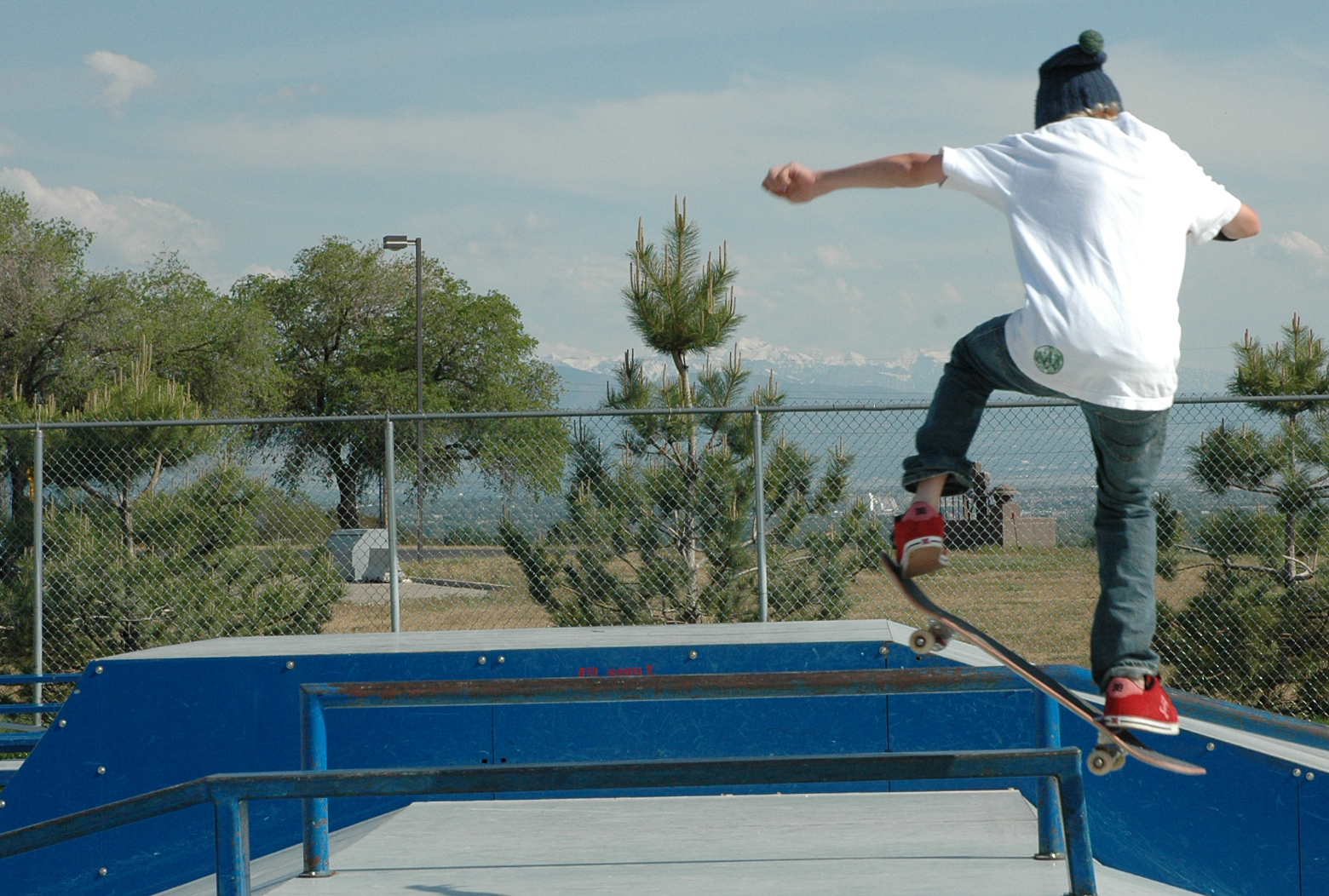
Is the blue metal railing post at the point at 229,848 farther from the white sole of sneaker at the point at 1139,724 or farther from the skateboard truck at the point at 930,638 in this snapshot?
the white sole of sneaker at the point at 1139,724

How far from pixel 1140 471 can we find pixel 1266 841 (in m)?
1.63

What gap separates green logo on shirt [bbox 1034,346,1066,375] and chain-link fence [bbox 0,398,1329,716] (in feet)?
17.0

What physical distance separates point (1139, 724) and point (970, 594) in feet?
23.3

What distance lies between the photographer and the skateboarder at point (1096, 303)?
247 centimetres

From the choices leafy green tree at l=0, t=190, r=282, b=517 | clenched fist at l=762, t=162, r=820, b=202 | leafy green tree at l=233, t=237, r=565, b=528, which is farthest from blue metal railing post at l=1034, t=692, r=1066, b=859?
leafy green tree at l=233, t=237, r=565, b=528

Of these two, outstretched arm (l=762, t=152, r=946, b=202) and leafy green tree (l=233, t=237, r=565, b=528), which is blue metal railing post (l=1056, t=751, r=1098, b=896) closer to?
outstretched arm (l=762, t=152, r=946, b=202)

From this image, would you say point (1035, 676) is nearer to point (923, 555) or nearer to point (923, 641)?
point (923, 641)

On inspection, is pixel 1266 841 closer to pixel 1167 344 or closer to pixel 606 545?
pixel 1167 344

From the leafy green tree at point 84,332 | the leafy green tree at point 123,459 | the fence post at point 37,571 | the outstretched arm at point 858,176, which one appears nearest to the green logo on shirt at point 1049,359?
the outstretched arm at point 858,176

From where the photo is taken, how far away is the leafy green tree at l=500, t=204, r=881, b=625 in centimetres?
877

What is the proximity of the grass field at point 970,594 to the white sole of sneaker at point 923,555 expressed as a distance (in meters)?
6.07

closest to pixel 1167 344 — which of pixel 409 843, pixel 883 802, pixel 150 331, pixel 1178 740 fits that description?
pixel 1178 740

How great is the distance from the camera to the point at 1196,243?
2750mm

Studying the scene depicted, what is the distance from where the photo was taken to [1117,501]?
2732 millimetres
